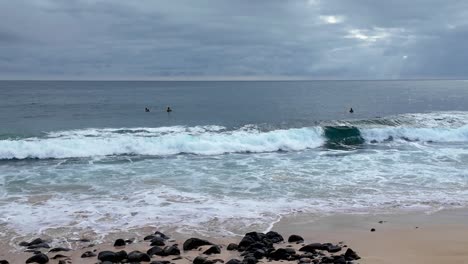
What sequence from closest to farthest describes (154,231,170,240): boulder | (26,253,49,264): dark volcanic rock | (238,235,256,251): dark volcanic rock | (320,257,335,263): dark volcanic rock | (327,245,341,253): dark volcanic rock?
(320,257,335,263): dark volcanic rock
(26,253,49,264): dark volcanic rock
(327,245,341,253): dark volcanic rock
(238,235,256,251): dark volcanic rock
(154,231,170,240): boulder

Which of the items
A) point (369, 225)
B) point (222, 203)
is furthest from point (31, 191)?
point (369, 225)

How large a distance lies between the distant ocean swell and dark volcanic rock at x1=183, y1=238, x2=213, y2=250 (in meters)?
14.9

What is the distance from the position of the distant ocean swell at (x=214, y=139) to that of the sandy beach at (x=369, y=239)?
13.7 m

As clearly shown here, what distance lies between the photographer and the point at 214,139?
27.5m

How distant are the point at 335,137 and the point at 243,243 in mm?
21991

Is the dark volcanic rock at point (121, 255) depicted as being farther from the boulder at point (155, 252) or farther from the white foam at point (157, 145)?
the white foam at point (157, 145)

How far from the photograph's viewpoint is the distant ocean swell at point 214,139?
24812 millimetres

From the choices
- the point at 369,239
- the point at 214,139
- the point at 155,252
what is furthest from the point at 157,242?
the point at 214,139

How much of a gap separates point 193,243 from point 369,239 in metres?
4.00

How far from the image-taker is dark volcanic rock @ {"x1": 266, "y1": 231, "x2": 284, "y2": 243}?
1040cm

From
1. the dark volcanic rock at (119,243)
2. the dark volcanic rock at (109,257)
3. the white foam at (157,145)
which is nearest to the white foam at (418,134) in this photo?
the white foam at (157,145)

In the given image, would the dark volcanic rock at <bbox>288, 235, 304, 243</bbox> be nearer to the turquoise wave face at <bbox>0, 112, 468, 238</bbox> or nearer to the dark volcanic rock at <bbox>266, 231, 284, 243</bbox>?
the dark volcanic rock at <bbox>266, 231, 284, 243</bbox>

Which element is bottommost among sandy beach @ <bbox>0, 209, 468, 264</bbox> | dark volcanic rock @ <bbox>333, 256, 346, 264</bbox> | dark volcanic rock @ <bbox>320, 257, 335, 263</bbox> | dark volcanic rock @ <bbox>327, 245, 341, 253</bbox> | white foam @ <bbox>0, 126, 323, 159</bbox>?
sandy beach @ <bbox>0, 209, 468, 264</bbox>

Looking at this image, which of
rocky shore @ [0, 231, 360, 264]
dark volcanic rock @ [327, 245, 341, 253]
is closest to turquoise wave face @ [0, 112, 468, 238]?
rocky shore @ [0, 231, 360, 264]
